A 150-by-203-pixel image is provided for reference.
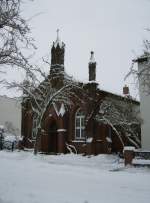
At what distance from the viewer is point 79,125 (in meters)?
32.8

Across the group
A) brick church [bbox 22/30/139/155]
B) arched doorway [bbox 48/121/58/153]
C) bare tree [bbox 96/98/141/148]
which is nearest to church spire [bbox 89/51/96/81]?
brick church [bbox 22/30/139/155]

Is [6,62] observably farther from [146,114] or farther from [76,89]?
[76,89]

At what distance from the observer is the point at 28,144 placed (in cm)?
3738

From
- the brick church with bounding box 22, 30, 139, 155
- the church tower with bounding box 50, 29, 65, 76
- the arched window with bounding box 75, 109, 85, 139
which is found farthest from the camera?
the church tower with bounding box 50, 29, 65, 76

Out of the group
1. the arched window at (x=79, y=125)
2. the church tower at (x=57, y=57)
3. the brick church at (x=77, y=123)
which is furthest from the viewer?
the church tower at (x=57, y=57)

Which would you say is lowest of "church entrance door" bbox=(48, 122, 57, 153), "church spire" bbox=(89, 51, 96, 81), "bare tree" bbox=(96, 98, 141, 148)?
"church entrance door" bbox=(48, 122, 57, 153)

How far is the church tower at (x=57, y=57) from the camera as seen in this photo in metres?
34.4

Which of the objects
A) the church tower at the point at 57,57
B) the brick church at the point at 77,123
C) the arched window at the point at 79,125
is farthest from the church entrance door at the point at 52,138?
the church tower at the point at 57,57

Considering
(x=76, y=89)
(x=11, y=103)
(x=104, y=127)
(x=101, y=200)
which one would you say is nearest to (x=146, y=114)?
(x=104, y=127)

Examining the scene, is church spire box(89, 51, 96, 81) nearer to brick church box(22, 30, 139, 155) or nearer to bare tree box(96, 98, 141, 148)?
brick church box(22, 30, 139, 155)

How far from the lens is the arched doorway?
34969 mm

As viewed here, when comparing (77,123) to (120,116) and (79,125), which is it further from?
(120,116)

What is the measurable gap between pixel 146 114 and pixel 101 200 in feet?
69.5

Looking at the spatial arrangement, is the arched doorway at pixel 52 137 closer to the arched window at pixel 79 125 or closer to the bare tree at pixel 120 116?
the arched window at pixel 79 125
